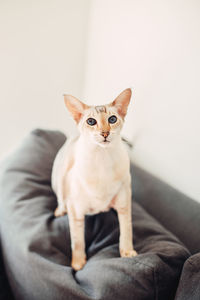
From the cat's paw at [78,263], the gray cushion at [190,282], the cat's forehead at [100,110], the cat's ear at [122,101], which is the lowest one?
the cat's paw at [78,263]

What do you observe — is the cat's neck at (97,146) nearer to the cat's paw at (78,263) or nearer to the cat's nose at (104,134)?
the cat's nose at (104,134)

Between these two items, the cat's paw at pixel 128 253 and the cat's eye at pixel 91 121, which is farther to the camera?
the cat's paw at pixel 128 253

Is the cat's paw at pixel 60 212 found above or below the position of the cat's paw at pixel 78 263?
above

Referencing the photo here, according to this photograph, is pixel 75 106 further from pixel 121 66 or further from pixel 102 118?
pixel 121 66

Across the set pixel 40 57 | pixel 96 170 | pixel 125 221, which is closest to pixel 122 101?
pixel 96 170

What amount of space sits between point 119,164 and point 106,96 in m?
0.25

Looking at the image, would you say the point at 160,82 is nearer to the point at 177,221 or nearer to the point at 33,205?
the point at 177,221

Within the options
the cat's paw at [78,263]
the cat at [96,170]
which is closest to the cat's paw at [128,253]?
the cat at [96,170]

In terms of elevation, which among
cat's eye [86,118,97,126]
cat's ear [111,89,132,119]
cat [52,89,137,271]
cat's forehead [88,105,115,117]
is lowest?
cat [52,89,137,271]

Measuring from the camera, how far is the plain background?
2.46 ft

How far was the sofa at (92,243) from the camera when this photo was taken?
596 millimetres

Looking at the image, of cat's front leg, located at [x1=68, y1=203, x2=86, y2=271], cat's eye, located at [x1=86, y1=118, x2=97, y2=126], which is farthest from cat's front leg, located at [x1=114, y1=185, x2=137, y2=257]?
cat's eye, located at [x1=86, y1=118, x2=97, y2=126]

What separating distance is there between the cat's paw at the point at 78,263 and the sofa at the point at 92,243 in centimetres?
2

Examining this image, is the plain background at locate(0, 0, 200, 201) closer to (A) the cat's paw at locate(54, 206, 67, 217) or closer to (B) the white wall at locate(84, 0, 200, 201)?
(B) the white wall at locate(84, 0, 200, 201)
